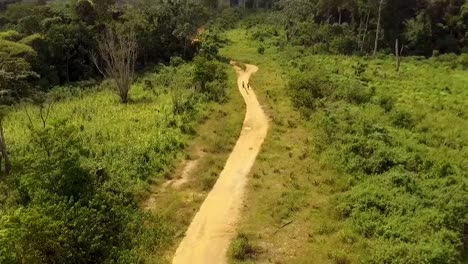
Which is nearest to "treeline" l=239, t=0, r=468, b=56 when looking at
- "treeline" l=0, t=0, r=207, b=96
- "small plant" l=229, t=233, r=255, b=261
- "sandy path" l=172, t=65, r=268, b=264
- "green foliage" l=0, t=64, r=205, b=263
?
"treeline" l=0, t=0, r=207, b=96

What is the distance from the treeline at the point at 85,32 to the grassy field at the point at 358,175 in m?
16.5

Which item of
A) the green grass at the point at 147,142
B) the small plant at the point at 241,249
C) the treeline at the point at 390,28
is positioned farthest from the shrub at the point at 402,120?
the treeline at the point at 390,28

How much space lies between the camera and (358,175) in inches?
897

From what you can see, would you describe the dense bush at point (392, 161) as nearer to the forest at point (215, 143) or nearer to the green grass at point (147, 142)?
the forest at point (215, 143)

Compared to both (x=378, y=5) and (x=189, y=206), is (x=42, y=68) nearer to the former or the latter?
(x=189, y=206)

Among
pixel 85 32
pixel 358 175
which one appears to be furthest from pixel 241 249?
pixel 85 32

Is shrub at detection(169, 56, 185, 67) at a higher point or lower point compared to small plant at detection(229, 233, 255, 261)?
higher

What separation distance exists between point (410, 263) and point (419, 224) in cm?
260

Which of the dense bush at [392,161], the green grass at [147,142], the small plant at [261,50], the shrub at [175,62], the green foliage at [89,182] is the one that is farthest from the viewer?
the small plant at [261,50]

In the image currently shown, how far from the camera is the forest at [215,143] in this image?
17359mm

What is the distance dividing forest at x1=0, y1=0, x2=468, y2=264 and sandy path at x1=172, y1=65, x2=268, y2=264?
1.54 feet

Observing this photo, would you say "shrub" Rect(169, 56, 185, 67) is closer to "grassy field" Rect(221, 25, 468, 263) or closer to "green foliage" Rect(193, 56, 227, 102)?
"green foliage" Rect(193, 56, 227, 102)

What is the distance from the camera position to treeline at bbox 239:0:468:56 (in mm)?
55000

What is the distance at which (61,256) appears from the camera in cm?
1542
